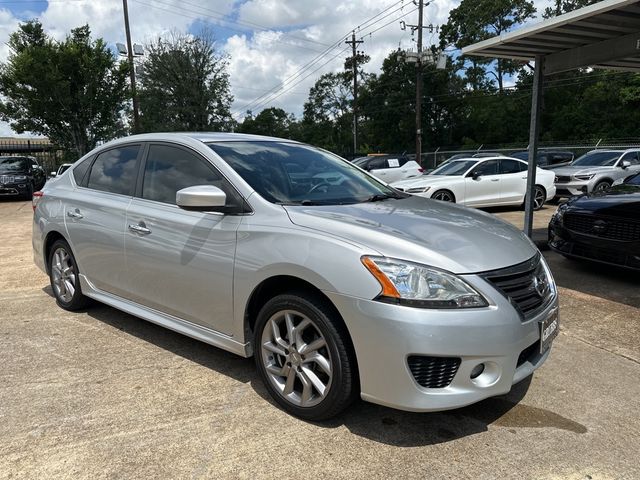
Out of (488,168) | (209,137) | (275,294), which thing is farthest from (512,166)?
(275,294)

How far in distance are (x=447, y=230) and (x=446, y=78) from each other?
55606 millimetres

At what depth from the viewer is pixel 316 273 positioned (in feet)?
8.82

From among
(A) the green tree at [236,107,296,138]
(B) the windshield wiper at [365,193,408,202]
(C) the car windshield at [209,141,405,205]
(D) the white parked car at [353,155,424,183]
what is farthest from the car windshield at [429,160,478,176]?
(A) the green tree at [236,107,296,138]

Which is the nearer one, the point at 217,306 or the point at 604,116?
the point at 217,306

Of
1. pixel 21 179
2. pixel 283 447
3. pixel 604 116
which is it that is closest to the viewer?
pixel 283 447

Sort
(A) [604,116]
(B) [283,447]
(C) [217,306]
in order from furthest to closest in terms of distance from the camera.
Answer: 1. (A) [604,116]
2. (C) [217,306]
3. (B) [283,447]

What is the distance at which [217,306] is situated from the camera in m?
3.25

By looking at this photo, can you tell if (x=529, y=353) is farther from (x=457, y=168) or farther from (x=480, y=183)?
(x=457, y=168)

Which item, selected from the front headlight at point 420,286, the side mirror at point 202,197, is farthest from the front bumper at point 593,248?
the side mirror at point 202,197

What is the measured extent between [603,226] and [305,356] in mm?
4359

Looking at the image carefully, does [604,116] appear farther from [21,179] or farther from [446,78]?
[21,179]

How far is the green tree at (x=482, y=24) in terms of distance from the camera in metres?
55.1

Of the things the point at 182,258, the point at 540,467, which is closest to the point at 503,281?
the point at 540,467

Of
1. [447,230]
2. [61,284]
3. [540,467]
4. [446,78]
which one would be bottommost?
[540,467]
